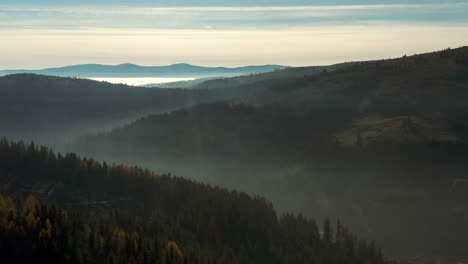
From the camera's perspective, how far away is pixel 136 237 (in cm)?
15188

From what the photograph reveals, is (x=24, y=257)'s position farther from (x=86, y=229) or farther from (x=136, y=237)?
(x=136, y=237)

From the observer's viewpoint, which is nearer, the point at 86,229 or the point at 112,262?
the point at 112,262

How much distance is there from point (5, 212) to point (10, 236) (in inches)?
990

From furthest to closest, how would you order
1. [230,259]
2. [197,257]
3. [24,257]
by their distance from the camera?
[230,259] < [197,257] < [24,257]

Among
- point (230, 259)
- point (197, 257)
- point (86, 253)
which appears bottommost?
point (230, 259)

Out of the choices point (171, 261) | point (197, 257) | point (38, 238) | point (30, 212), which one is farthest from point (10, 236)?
point (197, 257)

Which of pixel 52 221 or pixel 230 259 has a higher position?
pixel 52 221

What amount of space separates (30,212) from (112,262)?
3340 cm

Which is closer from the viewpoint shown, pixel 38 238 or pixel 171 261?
pixel 38 238

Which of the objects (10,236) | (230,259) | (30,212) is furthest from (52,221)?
(230,259)

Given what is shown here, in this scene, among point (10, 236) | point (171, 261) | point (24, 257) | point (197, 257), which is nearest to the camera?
point (24, 257)

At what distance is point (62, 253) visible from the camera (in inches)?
5079

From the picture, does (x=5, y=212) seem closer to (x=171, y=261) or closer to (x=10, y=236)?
(x=10, y=236)

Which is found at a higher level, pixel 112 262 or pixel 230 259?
pixel 112 262
